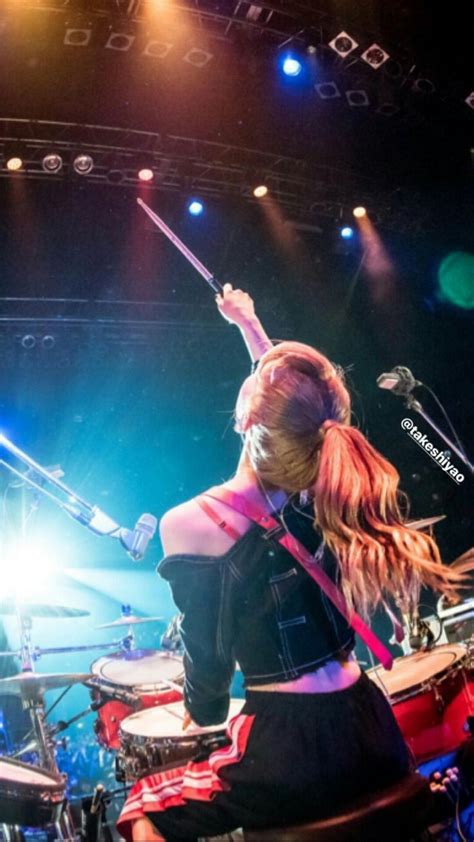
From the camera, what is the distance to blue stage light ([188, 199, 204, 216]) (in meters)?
7.78

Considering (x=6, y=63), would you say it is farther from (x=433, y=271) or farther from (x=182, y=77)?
(x=433, y=271)

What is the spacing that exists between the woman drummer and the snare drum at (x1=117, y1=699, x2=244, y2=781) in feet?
4.52

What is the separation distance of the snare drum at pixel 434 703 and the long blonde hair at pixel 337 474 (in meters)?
1.86

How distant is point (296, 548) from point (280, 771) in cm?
47

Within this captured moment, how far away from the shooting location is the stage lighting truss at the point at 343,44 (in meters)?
6.13

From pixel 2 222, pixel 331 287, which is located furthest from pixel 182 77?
pixel 331 287

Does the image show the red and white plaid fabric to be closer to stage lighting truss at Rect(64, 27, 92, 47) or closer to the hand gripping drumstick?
the hand gripping drumstick

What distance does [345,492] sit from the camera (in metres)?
1.46

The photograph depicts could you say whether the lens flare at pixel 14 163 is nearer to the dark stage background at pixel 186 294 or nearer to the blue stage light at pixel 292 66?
the dark stage background at pixel 186 294

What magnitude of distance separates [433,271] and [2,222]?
17.3 ft

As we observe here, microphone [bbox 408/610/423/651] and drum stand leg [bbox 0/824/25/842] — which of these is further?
microphone [bbox 408/610/423/651]

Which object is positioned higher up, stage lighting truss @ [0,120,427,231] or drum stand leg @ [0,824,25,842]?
stage lighting truss @ [0,120,427,231]

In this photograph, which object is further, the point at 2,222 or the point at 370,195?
the point at 370,195

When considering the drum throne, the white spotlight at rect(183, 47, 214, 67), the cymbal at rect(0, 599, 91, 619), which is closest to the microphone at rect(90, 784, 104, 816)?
the cymbal at rect(0, 599, 91, 619)
